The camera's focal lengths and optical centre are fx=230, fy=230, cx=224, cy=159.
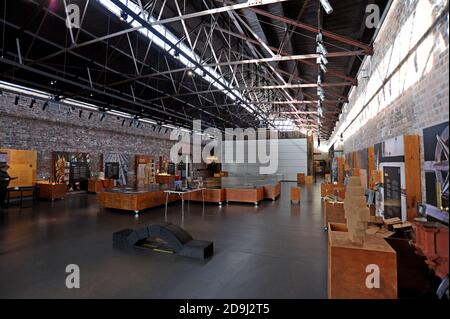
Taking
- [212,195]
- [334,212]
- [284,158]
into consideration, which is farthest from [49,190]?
[284,158]

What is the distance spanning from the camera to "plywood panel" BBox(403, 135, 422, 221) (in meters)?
3.26

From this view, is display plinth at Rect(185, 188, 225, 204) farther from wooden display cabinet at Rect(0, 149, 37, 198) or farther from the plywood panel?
wooden display cabinet at Rect(0, 149, 37, 198)

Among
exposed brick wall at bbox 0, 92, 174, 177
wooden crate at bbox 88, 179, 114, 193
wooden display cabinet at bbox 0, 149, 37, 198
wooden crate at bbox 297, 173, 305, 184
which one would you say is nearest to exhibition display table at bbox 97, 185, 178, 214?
wooden display cabinet at bbox 0, 149, 37, 198

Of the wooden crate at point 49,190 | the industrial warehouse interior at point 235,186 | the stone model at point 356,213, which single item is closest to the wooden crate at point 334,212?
the industrial warehouse interior at point 235,186

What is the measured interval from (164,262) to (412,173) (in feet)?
12.9

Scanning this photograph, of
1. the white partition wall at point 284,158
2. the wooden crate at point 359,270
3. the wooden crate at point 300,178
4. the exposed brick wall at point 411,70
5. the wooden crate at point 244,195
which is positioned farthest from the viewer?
the white partition wall at point 284,158

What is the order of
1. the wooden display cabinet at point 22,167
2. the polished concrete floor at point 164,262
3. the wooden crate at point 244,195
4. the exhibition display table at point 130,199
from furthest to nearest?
the wooden display cabinet at point 22,167, the wooden crate at point 244,195, the exhibition display table at point 130,199, the polished concrete floor at point 164,262

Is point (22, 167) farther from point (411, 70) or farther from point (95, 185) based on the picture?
point (411, 70)

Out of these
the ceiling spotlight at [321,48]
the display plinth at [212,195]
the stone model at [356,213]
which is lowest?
the display plinth at [212,195]

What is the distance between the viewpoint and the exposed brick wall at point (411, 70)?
2.62 meters

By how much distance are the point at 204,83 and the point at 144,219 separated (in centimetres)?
715

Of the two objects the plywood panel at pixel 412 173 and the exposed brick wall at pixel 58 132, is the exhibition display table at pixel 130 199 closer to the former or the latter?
the exposed brick wall at pixel 58 132

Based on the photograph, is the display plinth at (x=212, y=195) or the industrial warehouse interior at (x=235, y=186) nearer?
the industrial warehouse interior at (x=235, y=186)

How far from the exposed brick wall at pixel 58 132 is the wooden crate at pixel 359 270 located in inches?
477
